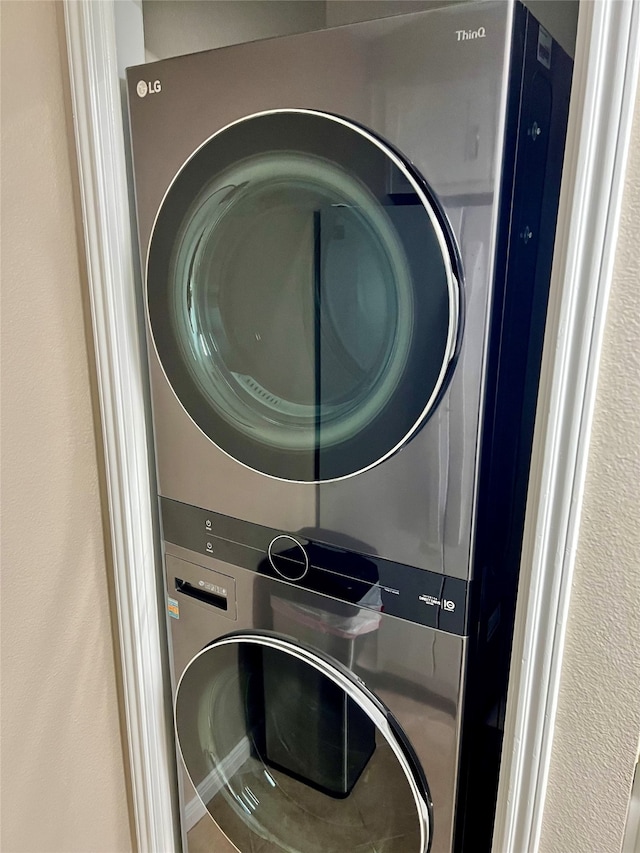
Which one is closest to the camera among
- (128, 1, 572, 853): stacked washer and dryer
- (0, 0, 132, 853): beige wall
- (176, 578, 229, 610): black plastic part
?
(128, 1, 572, 853): stacked washer and dryer

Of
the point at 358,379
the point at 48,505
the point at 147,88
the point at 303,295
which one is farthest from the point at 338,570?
the point at 147,88

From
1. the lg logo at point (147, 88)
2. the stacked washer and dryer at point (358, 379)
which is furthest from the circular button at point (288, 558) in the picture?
the lg logo at point (147, 88)

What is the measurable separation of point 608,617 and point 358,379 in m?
0.42

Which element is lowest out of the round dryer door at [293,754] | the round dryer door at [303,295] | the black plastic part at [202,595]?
the round dryer door at [293,754]

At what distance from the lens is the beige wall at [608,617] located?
0.69m

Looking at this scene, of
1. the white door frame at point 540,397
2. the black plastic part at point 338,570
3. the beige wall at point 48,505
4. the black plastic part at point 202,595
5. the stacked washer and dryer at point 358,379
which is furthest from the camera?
the black plastic part at point 202,595

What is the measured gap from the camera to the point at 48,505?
3.72 ft

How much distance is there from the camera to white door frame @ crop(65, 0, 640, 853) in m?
0.65

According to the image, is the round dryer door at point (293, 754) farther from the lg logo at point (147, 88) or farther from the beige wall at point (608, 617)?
the lg logo at point (147, 88)

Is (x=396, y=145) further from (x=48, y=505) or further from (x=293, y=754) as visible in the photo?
(x=293, y=754)

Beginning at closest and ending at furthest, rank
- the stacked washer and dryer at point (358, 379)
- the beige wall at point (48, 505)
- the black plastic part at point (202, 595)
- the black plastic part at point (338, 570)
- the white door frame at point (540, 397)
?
the white door frame at point (540, 397), the stacked washer and dryer at point (358, 379), the black plastic part at point (338, 570), the beige wall at point (48, 505), the black plastic part at point (202, 595)

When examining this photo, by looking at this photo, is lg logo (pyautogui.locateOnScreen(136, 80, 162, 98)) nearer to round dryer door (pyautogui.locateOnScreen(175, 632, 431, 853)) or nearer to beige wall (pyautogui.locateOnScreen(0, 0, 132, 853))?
beige wall (pyautogui.locateOnScreen(0, 0, 132, 853))

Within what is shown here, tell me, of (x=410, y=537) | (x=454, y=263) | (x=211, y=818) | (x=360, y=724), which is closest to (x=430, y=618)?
(x=410, y=537)

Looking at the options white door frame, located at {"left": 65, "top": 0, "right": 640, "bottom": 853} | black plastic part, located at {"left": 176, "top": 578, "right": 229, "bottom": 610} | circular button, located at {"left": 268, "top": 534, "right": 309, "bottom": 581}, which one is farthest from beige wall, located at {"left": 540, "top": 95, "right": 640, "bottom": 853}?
black plastic part, located at {"left": 176, "top": 578, "right": 229, "bottom": 610}
